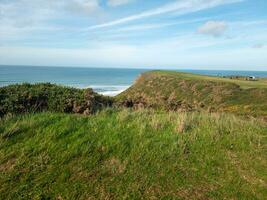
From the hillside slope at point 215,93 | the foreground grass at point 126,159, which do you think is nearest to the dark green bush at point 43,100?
the foreground grass at point 126,159

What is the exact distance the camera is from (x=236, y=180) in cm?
602

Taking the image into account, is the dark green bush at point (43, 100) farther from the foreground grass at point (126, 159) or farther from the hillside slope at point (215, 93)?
the hillside slope at point (215, 93)

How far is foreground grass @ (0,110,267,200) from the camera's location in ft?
17.5

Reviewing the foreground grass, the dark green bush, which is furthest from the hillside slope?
the foreground grass

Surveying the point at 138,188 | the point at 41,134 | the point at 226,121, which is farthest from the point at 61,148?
the point at 226,121

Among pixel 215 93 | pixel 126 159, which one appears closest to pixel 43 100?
pixel 126 159

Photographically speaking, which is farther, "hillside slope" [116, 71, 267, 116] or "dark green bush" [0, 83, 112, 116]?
"hillside slope" [116, 71, 267, 116]

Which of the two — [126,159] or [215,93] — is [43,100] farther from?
[215,93]

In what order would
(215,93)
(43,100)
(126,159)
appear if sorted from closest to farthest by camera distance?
(126,159) < (43,100) < (215,93)

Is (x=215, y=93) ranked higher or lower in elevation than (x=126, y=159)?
lower

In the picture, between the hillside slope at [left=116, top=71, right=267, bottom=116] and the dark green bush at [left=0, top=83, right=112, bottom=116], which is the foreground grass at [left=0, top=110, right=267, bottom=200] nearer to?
the dark green bush at [left=0, top=83, right=112, bottom=116]

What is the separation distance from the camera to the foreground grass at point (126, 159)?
5.34 meters

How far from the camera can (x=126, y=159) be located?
246 inches

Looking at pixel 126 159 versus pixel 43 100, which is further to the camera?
pixel 43 100
